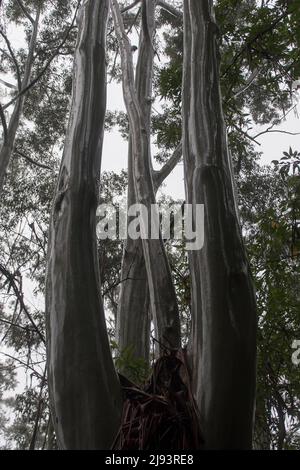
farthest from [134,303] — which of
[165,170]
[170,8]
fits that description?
[170,8]

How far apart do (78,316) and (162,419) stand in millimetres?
280

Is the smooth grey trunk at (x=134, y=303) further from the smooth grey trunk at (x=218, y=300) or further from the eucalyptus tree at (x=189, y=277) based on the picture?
the smooth grey trunk at (x=218, y=300)

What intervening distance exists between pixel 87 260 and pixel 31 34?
7802 mm

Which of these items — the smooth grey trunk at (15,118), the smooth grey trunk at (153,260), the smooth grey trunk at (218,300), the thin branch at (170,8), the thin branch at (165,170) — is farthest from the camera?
the thin branch at (170,8)

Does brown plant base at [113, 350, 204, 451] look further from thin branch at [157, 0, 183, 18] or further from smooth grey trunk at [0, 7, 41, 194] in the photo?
thin branch at [157, 0, 183, 18]

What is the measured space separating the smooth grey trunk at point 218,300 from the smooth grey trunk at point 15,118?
5.19m

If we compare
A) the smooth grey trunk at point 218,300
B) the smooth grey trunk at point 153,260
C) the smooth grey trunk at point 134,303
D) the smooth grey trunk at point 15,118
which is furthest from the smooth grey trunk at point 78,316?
the smooth grey trunk at point 15,118

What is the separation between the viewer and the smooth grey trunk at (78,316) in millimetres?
987

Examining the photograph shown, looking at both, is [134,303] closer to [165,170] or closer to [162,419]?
[165,170]

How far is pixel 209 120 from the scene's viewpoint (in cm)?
137

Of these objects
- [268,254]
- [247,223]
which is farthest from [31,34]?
[268,254]

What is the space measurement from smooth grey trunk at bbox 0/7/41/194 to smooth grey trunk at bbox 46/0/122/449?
5046 mm

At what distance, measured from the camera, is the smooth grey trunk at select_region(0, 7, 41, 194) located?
20.4ft

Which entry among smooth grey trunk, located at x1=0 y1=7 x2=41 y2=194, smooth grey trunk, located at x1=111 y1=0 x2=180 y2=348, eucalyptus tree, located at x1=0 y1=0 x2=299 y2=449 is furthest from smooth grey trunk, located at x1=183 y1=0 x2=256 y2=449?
smooth grey trunk, located at x1=0 y1=7 x2=41 y2=194
